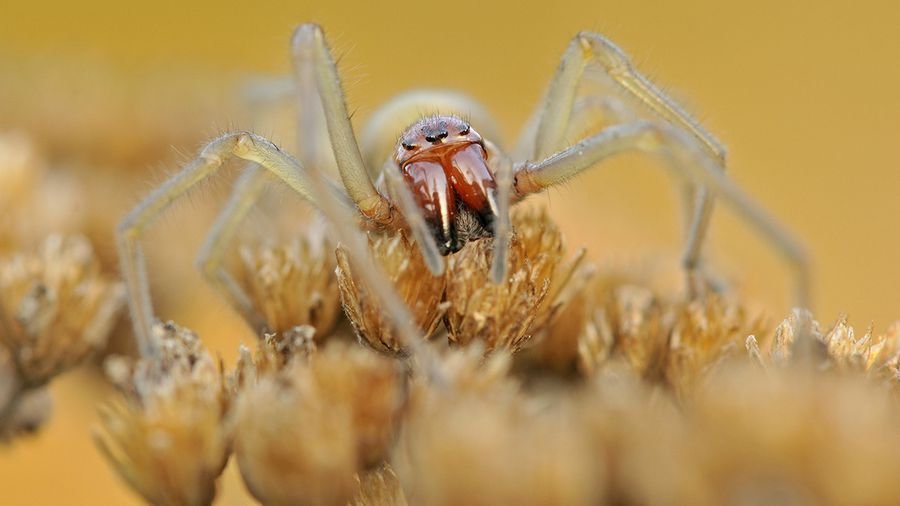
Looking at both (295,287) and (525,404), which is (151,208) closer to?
(295,287)

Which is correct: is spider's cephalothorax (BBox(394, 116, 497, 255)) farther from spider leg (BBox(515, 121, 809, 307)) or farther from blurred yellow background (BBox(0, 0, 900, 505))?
blurred yellow background (BBox(0, 0, 900, 505))

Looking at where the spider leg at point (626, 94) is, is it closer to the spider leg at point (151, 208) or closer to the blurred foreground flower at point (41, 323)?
the spider leg at point (151, 208)

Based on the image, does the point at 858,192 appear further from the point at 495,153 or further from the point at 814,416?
the point at 814,416

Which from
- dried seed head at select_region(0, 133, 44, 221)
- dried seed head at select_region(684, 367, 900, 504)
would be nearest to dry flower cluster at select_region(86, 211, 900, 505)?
dried seed head at select_region(684, 367, 900, 504)

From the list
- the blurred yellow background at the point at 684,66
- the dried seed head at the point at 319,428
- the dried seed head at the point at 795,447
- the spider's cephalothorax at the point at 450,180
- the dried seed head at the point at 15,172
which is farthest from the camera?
the blurred yellow background at the point at 684,66

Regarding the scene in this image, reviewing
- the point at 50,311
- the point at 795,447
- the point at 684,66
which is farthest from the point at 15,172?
the point at 684,66

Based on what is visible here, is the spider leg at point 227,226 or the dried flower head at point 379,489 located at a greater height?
the spider leg at point 227,226

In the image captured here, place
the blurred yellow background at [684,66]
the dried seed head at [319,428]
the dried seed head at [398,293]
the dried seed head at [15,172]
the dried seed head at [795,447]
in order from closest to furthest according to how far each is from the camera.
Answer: the dried seed head at [795,447], the dried seed head at [319,428], the dried seed head at [398,293], the dried seed head at [15,172], the blurred yellow background at [684,66]

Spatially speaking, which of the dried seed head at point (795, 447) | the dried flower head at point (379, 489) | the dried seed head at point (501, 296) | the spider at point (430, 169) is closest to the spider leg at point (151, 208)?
the spider at point (430, 169)
